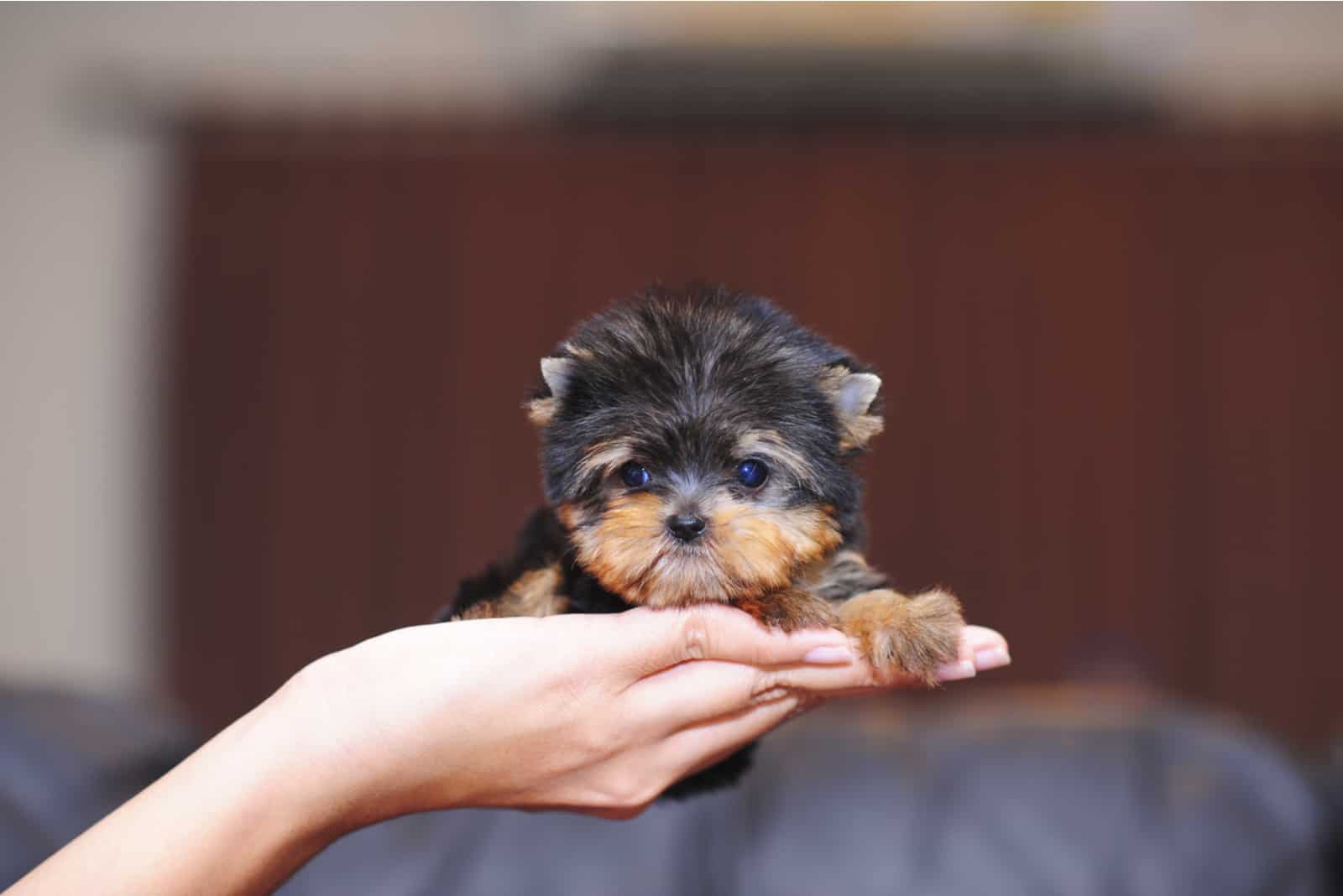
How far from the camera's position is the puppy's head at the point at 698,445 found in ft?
5.65

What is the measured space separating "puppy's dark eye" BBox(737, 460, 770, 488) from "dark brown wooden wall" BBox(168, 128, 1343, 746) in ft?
13.2

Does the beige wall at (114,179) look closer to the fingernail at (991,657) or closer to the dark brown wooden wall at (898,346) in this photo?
the dark brown wooden wall at (898,346)

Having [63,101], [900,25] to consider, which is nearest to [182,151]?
[63,101]

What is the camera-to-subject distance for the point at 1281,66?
6066 mm

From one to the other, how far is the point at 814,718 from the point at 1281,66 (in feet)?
16.5

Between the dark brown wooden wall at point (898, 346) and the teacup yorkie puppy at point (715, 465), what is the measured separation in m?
3.94

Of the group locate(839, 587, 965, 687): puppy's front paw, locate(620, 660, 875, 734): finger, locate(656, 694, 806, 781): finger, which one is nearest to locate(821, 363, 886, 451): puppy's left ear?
locate(839, 587, 965, 687): puppy's front paw

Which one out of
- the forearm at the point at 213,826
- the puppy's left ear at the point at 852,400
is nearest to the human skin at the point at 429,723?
the forearm at the point at 213,826

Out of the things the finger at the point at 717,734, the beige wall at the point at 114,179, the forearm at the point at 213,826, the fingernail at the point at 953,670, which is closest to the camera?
the forearm at the point at 213,826

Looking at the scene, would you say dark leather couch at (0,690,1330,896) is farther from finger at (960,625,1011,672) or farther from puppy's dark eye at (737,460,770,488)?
puppy's dark eye at (737,460,770,488)

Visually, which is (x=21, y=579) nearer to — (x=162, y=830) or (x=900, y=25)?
(x=162, y=830)

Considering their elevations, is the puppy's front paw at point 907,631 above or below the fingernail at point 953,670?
above

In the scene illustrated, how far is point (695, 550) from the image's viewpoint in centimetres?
172

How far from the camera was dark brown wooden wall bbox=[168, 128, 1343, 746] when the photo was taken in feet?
18.9
